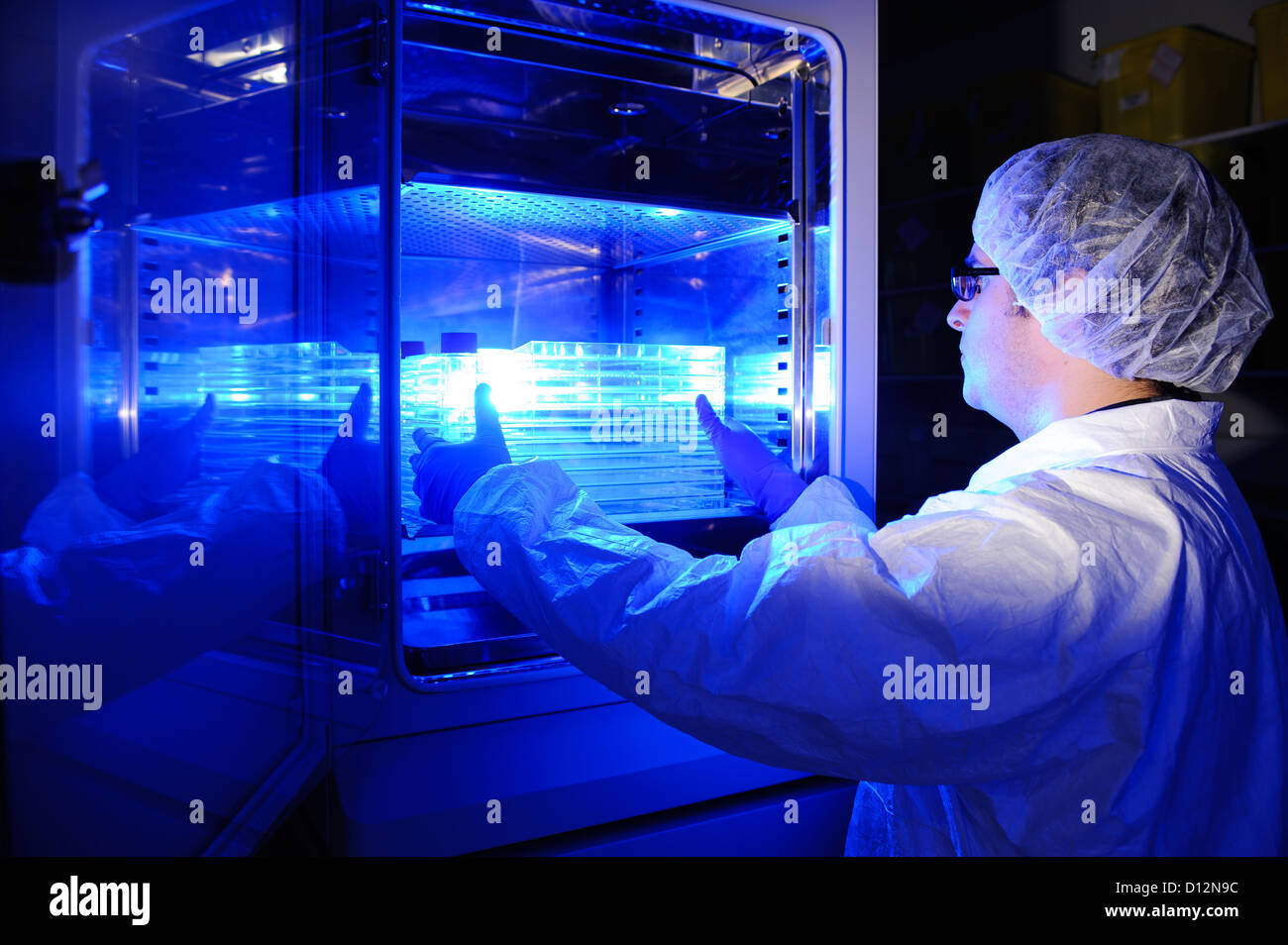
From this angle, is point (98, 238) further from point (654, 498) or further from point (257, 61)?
point (654, 498)

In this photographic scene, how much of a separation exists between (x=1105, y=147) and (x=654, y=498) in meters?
0.86

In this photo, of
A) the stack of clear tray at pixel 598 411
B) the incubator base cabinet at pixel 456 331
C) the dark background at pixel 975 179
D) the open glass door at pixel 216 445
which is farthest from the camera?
the dark background at pixel 975 179

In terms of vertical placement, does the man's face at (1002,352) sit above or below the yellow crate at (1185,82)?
below

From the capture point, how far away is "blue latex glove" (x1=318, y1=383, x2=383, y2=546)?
942 millimetres

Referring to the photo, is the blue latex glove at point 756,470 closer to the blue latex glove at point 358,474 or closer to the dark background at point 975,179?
the blue latex glove at point 358,474

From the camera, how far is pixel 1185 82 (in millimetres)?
2691

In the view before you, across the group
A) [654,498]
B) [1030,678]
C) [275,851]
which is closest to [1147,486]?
[1030,678]

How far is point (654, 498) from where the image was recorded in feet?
4.87

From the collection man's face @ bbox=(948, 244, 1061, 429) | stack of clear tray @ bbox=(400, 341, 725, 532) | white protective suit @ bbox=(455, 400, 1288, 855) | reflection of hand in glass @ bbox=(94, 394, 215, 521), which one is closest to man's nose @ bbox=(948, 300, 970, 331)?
man's face @ bbox=(948, 244, 1061, 429)

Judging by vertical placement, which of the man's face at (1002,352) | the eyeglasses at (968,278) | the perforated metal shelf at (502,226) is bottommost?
the man's face at (1002,352)

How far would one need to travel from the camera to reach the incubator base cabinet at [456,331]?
61cm

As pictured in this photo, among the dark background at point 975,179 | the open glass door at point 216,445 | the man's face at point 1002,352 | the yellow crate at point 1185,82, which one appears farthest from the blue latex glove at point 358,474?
the yellow crate at point 1185,82

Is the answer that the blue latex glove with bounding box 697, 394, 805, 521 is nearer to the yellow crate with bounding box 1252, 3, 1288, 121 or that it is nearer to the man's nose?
the man's nose

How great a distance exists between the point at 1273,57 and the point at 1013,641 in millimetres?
2869
